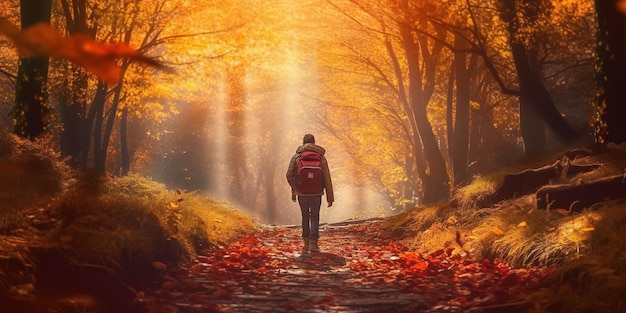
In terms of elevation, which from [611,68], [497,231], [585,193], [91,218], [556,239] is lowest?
[556,239]

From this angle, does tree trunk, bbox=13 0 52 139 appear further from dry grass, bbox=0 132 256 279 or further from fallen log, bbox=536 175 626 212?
fallen log, bbox=536 175 626 212

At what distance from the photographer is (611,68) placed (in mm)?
11344

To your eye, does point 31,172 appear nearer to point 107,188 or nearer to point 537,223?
point 107,188

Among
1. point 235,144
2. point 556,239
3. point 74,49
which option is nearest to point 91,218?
point 556,239

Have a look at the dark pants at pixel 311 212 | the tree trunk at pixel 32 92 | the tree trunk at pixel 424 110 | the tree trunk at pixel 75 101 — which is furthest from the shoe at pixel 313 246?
the tree trunk at pixel 424 110

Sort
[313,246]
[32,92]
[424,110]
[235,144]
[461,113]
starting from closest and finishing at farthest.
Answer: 1. [313,246]
2. [32,92]
3. [461,113]
4. [424,110]
5. [235,144]

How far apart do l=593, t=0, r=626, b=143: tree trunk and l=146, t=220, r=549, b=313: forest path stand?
361 centimetres

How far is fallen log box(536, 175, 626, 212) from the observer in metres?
8.81

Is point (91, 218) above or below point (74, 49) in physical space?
below

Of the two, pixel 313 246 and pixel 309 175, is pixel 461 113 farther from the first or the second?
pixel 313 246

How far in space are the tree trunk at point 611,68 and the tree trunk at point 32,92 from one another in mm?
9276

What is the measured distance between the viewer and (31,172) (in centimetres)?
1070

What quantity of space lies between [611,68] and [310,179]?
5.30 meters

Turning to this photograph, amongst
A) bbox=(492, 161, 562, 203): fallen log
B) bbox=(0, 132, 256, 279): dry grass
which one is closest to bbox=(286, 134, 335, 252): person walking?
bbox=(0, 132, 256, 279): dry grass
